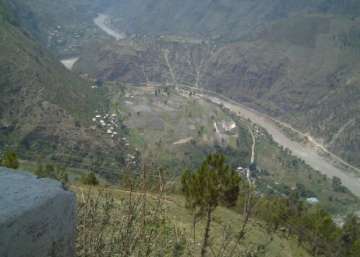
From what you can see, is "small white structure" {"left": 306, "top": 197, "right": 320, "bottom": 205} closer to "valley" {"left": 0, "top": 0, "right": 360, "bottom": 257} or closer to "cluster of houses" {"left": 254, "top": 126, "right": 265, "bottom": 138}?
"valley" {"left": 0, "top": 0, "right": 360, "bottom": 257}

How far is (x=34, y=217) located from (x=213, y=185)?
20.8ft

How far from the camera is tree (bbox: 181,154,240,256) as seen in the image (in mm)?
9961

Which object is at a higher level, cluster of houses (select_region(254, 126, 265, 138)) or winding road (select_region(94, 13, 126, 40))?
winding road (select_region(94, 13, 126, 40))

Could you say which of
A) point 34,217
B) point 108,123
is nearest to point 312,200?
point 108,123

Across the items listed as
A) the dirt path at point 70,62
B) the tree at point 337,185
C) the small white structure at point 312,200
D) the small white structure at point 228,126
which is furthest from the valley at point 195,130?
the small white structure at point 312,200

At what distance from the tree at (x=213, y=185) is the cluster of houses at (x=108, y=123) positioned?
6019 cm

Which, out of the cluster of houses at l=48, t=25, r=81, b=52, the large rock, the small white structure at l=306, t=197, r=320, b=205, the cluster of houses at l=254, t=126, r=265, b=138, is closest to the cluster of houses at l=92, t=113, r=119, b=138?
the cluster of houses at l=254, t=126, r=265, b=138

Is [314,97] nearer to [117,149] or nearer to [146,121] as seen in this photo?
[146,121]

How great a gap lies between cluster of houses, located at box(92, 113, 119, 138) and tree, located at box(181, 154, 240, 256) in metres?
60.2

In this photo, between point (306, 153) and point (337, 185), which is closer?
point (337, 185)

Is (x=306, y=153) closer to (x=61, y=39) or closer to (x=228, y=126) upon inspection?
(x=228, y=126)

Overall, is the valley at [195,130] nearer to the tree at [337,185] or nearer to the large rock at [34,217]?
the large rock at [34,217]

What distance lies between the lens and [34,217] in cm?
429

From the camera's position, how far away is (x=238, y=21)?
575 ft
